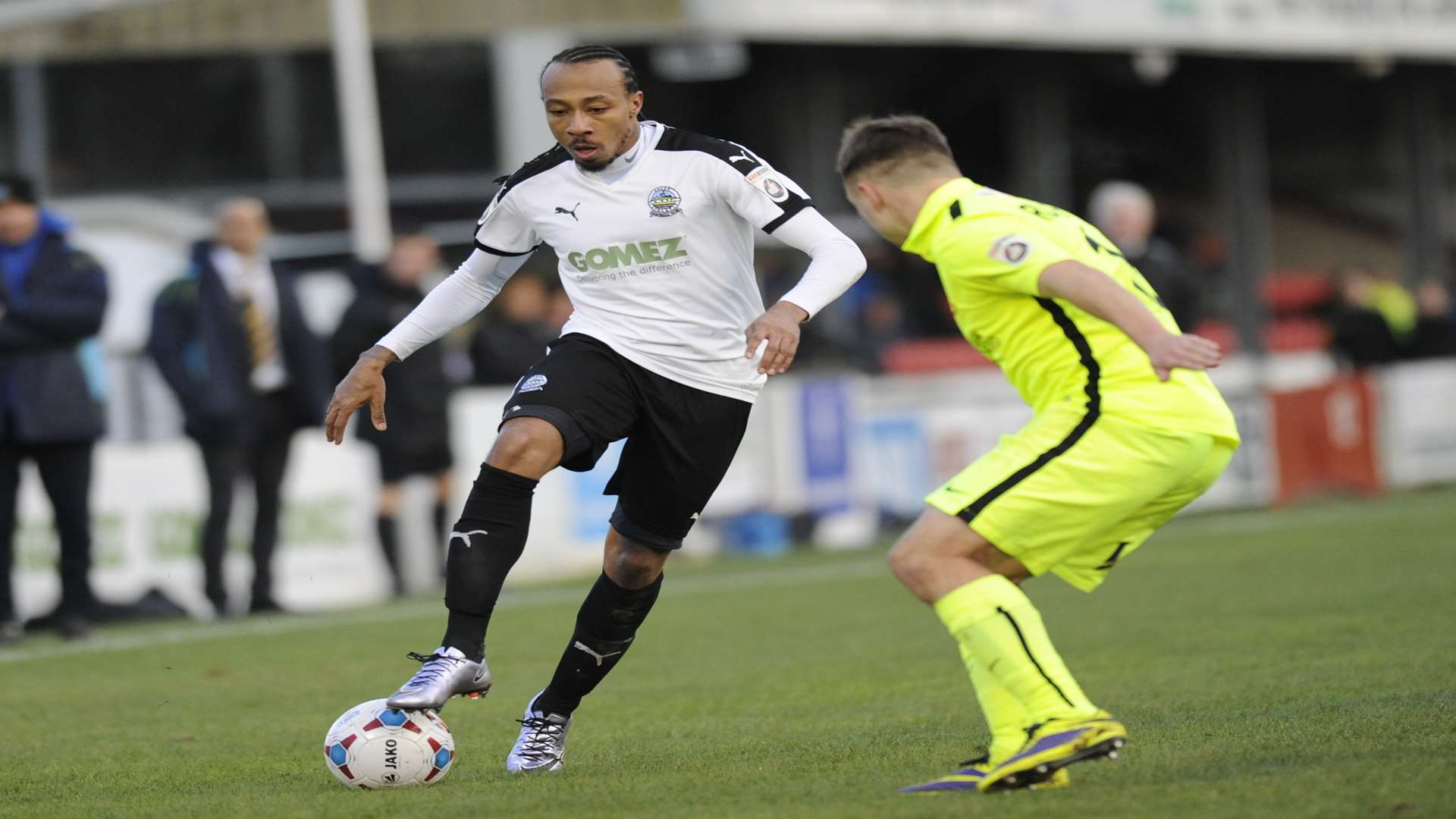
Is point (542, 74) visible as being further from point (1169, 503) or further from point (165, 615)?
point (165, 615)

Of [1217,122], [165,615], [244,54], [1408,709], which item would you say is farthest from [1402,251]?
[1408,709]

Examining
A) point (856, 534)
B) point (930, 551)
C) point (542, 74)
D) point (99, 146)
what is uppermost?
point (99, 146)

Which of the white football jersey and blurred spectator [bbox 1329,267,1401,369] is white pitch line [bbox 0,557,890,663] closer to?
the white football jersey

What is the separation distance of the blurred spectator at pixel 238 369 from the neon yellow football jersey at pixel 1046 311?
727 cm

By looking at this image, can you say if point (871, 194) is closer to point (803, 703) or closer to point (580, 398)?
point (580, 398)

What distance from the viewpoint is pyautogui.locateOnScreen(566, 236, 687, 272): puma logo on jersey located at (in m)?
5.96

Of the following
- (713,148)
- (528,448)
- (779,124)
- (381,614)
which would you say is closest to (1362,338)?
(779,124)

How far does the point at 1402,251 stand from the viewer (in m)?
32.6

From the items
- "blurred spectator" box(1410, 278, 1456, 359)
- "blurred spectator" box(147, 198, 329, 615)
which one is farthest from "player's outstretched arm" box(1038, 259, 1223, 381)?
"blurred spectator" box(1410, 278, 1456, 359)

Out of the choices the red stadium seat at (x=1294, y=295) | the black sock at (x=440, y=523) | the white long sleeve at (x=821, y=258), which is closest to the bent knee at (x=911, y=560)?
the white long sleeve at (x=821, y=258)

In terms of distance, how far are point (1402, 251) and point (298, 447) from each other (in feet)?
76.3

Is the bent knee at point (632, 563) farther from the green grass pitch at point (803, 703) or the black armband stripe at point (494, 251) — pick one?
the black armband stripe at point (494, 251)

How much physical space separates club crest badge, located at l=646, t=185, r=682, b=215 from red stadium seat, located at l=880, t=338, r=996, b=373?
39.6 ft

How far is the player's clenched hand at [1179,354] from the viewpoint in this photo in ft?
15.8
